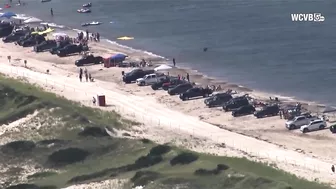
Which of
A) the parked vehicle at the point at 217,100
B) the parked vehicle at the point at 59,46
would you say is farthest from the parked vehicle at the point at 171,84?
the parked vehicle at the point at 59,46

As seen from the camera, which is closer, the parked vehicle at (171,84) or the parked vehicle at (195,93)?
the parked vehicle at (195,93)

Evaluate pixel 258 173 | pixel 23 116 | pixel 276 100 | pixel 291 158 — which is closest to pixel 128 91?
pixel 276 100

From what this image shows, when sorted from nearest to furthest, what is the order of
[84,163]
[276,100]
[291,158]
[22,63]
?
[84,163], [291,158], [276,100], [22,63]

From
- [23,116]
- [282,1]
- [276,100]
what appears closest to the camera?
[23,116]

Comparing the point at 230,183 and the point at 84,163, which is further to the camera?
the point at 84,163

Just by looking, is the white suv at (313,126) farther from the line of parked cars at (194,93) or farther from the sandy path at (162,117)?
the line of parked cars at (194,93)

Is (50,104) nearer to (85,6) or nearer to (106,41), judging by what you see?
(106,41)
